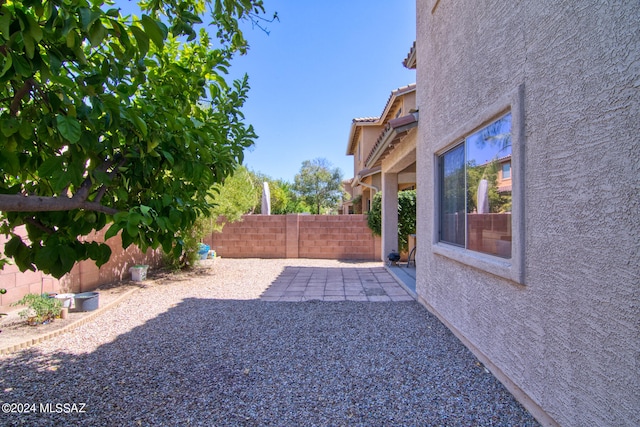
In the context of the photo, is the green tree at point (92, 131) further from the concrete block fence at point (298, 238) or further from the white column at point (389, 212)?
the concrete block fence at point (298, 238)

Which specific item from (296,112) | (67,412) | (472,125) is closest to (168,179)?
(67,412)

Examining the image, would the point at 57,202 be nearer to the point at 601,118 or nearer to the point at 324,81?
the point at 601,118

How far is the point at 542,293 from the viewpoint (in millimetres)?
2688

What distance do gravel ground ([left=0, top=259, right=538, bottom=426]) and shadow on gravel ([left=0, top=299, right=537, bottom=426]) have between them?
0.01m

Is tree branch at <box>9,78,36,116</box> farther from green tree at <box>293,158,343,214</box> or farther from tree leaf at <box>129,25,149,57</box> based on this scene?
green tree at <box>293,158,343,214</box>

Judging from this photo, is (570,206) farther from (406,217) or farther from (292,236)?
(292,236)

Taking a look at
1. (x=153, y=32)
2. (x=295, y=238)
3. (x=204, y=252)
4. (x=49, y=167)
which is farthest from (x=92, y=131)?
(x=295, y=238)

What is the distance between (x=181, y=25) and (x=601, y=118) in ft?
9.13

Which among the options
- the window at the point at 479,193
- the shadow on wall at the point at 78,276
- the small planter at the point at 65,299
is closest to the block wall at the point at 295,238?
the shadow on wall at the point at 78,276

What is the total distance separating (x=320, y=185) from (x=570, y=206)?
32063 mm

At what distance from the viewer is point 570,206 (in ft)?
7.77

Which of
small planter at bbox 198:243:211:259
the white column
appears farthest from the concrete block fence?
the white column

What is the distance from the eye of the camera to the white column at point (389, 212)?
407 inches

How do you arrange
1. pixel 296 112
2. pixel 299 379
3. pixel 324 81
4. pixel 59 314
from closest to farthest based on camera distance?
1. pixel 299 379
2. pixel 59 314
3. pixel 324 81
4. pixel 296 112
